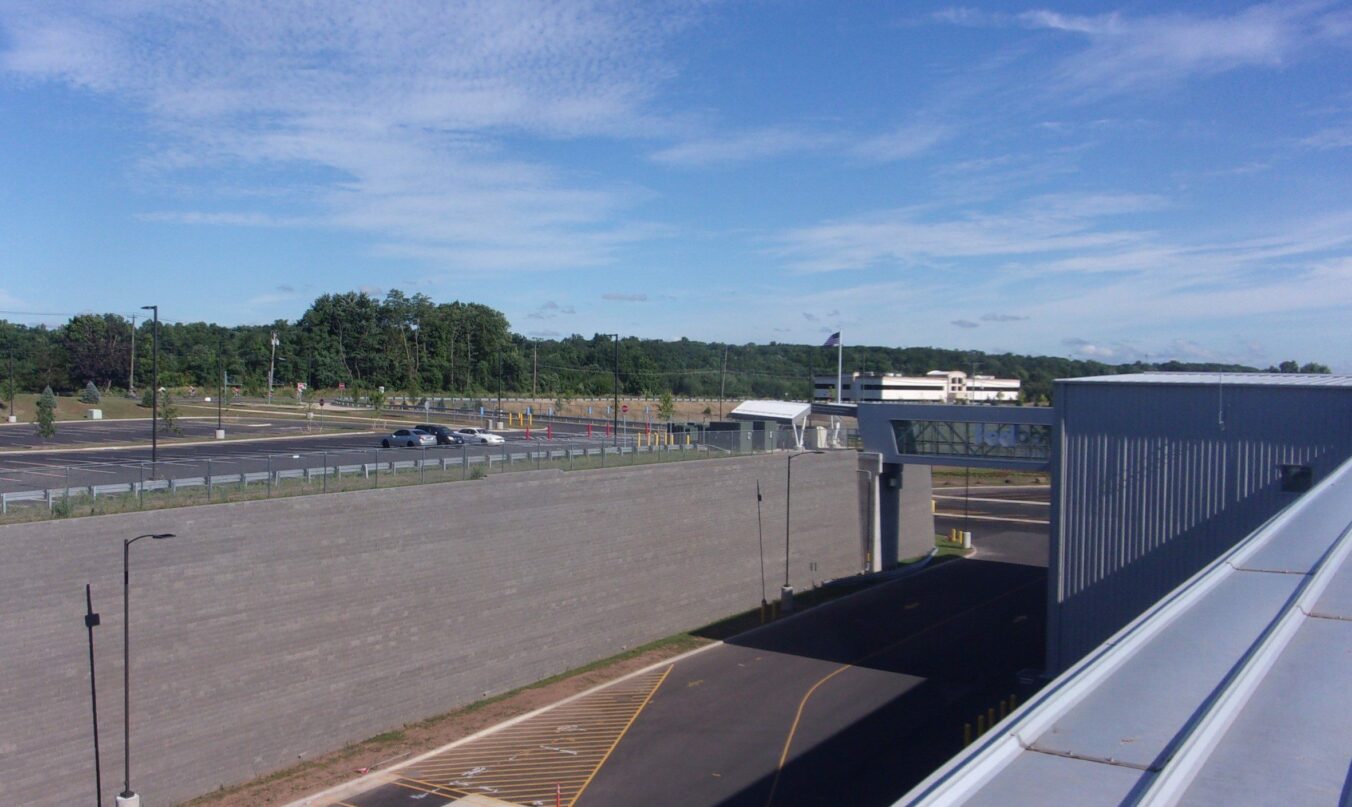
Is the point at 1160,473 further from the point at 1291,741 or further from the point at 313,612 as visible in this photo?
the point at 313,612

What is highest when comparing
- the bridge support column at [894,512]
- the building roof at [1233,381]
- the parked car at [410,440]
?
the building roof at [1233,381]

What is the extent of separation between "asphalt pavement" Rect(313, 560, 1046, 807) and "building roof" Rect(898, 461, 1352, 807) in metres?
11.0

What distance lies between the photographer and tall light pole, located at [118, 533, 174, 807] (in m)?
16.7

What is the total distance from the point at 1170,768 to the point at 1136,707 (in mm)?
1430

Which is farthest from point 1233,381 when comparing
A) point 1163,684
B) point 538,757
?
point 1163,684

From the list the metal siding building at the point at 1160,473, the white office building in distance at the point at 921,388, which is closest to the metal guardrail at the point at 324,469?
the metal siding building at the point at 1160,473

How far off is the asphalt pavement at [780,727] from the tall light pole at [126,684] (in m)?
3.57

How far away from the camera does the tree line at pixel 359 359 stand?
264 ft

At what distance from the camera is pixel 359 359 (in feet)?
308

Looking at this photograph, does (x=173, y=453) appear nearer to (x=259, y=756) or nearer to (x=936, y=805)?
(x=259, y=756)

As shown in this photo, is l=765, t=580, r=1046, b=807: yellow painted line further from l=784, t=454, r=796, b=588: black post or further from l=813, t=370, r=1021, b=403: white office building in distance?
l=813, t=370, r=1021, b=403: white office building in distance

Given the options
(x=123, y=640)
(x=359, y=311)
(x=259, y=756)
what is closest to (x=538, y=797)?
(x=259, y=756)

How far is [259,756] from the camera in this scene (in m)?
19.8

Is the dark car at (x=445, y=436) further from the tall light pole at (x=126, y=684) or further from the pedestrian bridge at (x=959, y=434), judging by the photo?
the tall light pole at (x=126, y=684)
